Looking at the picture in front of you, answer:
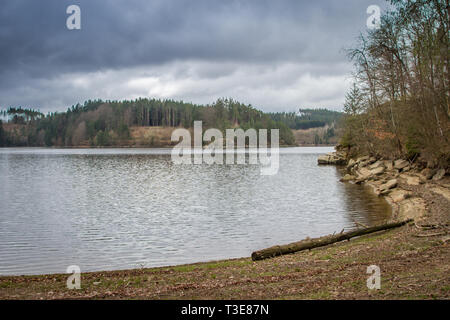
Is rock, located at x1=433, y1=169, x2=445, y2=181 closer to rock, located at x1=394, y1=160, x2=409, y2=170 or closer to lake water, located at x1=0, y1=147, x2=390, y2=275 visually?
lake water, located at x1=0, y1=147, x2=390, y2=275

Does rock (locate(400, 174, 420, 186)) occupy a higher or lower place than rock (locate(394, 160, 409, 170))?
lower

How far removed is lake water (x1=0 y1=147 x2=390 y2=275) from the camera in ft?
51.5

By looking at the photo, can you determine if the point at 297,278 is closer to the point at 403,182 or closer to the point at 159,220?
the point at 159,220

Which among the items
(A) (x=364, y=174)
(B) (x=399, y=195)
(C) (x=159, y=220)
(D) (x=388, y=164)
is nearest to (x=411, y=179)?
(B) (x=399, y=195)

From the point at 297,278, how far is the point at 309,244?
482 cm

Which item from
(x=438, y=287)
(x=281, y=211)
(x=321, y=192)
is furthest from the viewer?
(x=321, y=192)

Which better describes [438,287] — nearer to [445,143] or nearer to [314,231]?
[314,231]

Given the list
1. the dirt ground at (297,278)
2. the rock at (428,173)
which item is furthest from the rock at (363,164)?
the dirt ground at (297,278)

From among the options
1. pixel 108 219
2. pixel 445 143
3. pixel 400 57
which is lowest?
pixel 108 219

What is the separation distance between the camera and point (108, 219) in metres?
23.2

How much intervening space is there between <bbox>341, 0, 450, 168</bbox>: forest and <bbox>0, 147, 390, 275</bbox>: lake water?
5.95 meters

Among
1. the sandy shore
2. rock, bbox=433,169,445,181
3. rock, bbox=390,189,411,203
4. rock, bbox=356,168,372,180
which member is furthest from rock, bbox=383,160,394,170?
the sandy shore

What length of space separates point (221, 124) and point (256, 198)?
15216 cm

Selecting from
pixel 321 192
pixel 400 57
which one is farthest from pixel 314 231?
pixel 400 57
